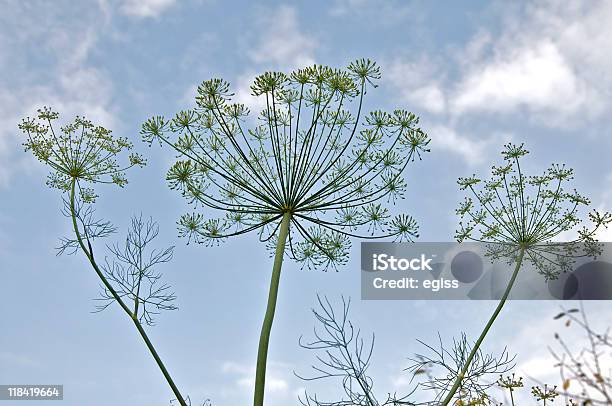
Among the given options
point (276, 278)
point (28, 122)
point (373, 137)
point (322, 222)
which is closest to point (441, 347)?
point (276, 278)

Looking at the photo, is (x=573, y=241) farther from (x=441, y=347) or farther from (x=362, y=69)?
(x=441, y=347)

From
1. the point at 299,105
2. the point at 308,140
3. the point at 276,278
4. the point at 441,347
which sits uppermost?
the point at 299,105

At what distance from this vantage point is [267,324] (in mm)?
9266

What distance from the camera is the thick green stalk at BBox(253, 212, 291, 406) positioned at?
8.55m

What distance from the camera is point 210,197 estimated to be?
12.0 metres

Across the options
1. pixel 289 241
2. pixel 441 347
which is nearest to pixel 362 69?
pixel 289 241

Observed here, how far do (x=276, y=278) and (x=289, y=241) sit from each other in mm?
2664

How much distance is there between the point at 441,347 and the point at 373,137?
4.43 m

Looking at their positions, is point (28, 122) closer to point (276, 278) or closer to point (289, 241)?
point (289, 241)

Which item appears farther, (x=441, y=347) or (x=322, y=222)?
(x=322, y=222)

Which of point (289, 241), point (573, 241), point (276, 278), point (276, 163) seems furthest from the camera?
point (573, 241)

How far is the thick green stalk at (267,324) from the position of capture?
8.55m

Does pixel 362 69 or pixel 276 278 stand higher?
pixel 362 69

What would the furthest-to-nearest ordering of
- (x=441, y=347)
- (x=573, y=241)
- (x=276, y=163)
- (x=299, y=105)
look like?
(x=573, y=241)
(x=299, y=105)
(x=276, y=163)
(x=441, y=347)
